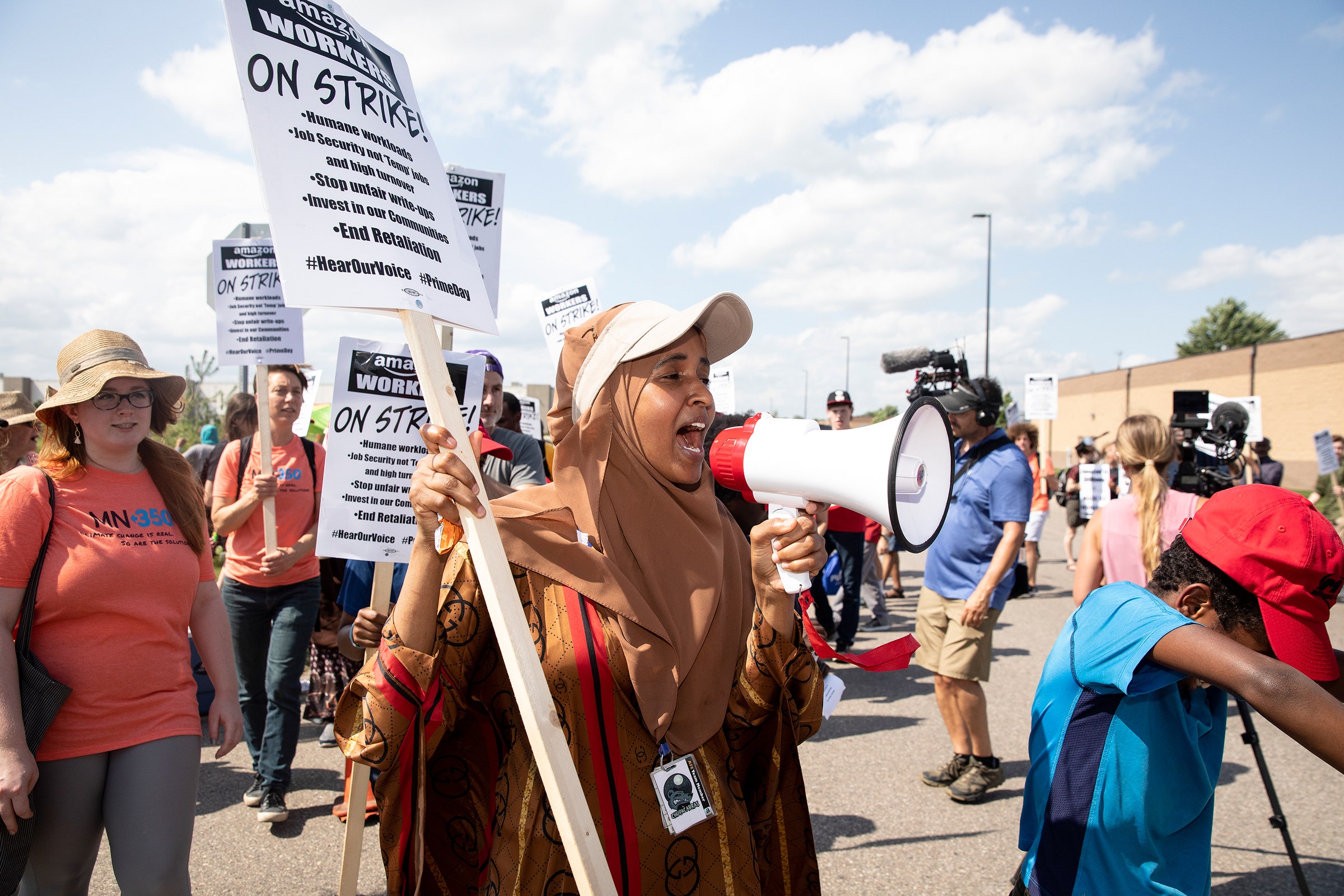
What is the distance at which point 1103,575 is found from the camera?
403cm

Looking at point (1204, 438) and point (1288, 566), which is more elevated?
point (1204, 438)

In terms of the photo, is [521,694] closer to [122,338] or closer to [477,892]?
[477,892]

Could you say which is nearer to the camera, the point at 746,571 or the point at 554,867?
the point at 554,867

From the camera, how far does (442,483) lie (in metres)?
1.36

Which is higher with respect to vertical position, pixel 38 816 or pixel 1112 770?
pixel 1112 770

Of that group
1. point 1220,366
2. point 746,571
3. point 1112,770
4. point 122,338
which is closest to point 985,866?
point 1112,770

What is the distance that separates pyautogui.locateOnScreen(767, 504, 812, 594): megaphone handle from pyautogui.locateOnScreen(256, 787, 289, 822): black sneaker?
3415 mm

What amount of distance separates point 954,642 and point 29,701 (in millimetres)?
3711

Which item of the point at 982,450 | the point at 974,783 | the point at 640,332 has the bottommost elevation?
the point at 974,783

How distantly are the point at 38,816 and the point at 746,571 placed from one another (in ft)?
6.52

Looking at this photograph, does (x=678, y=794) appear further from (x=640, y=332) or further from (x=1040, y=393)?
(x=1040, y=393)

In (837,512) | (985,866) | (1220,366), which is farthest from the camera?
(1220,366)

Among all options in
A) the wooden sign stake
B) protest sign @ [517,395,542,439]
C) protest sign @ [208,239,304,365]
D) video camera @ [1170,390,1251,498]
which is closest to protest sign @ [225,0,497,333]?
the wooden sign stake

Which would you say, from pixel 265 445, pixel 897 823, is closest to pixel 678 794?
pixel 897 823
